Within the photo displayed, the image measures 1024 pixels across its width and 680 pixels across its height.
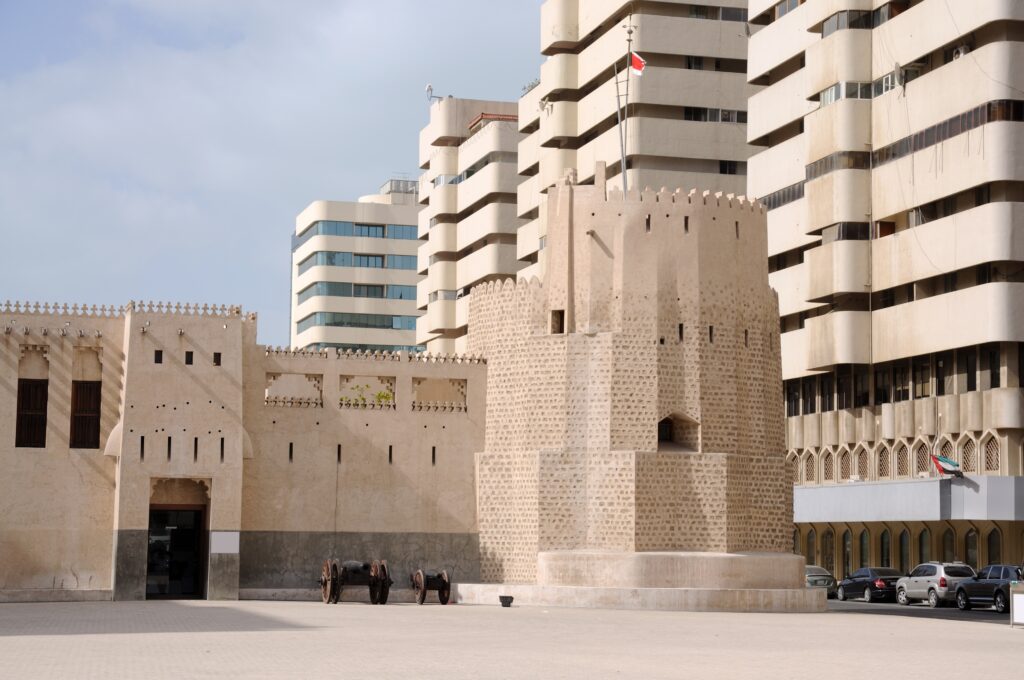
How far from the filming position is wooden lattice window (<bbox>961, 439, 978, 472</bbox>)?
47.6 meters

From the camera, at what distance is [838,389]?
183 ft

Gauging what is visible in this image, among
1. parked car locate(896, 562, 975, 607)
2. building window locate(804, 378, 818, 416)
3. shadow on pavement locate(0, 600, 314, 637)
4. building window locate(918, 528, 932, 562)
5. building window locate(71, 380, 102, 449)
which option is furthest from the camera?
building window locate(804, 378, 818, 416)

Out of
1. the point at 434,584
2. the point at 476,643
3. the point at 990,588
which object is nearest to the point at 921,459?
the point at 990,588

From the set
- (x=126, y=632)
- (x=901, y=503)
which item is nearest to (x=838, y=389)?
(x=901, y=503)

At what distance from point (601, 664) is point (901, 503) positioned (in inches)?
1285

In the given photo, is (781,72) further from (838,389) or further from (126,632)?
(126,632)

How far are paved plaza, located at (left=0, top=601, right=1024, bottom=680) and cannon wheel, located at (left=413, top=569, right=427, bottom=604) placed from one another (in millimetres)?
1884

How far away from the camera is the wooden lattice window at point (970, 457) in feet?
156

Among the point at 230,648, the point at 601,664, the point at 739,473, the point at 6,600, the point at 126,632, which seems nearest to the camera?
the point at 601,664

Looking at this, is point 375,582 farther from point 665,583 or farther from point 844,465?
point 844,465

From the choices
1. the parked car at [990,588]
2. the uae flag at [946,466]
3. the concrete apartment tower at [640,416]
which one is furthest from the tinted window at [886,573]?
the concrete apartment tower at [640,416]

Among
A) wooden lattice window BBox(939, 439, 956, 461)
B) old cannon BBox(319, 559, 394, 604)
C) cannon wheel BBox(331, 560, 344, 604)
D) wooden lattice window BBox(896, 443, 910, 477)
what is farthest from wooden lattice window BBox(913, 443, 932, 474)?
cannon wheel BBox(331, 560, 344, 604)

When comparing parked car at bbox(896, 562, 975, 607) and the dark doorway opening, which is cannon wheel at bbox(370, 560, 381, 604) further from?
parked car at bbox(896, 562, 975, 607)

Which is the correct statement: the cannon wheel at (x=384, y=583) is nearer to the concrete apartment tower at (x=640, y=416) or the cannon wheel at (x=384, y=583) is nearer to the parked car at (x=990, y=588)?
the concrete apartment tower at (x=640, y=416)
